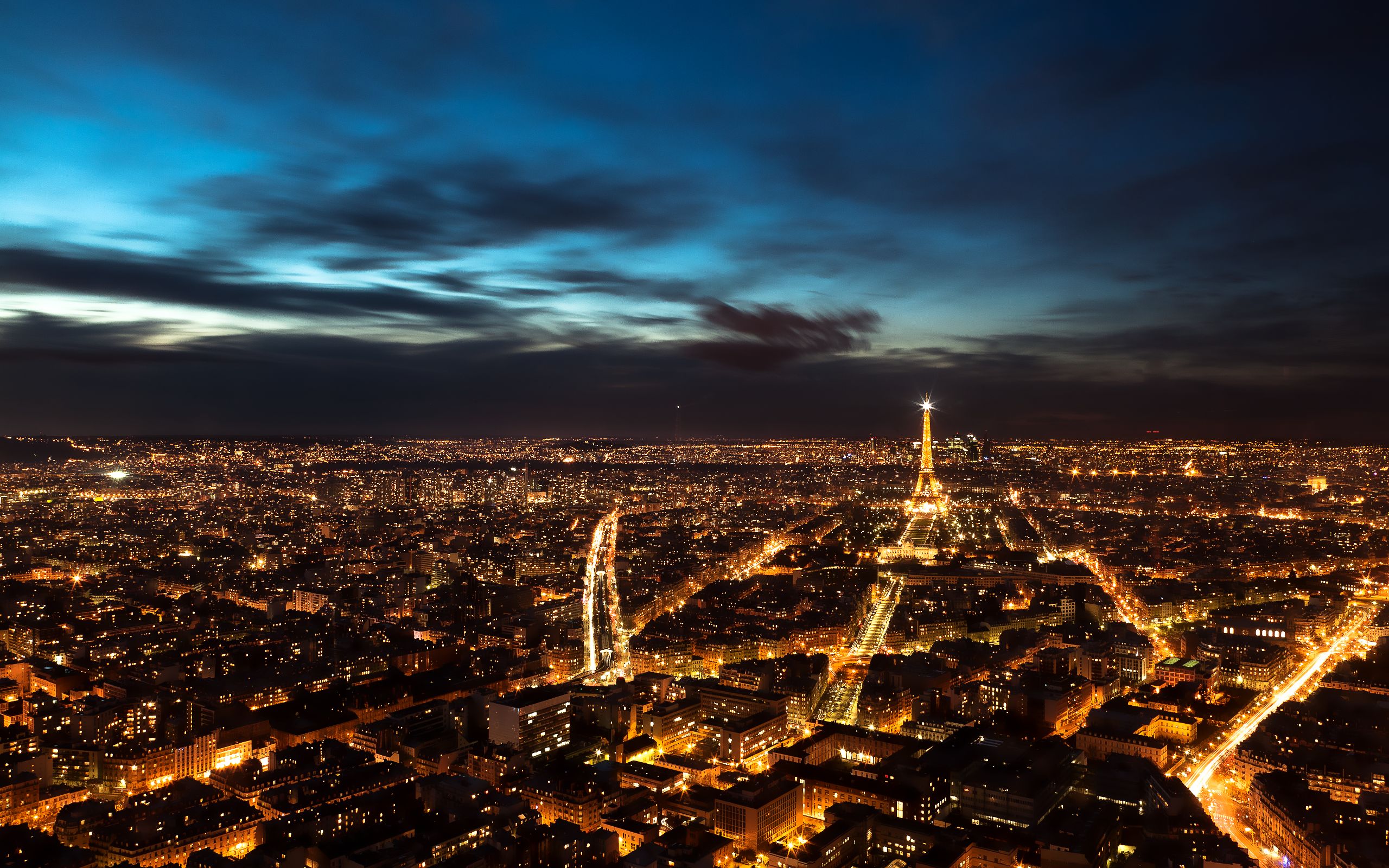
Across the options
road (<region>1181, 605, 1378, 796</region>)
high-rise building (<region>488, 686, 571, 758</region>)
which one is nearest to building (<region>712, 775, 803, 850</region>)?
high-rise building (<region>488, 686, 571, 758</region>)

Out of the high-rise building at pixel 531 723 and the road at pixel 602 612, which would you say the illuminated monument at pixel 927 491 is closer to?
the road at pixel 602 612

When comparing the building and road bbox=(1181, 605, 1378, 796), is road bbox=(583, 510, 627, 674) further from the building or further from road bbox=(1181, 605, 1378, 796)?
road bbox=(1181, 605, 1378, 796)

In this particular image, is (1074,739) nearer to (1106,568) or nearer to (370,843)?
(370,843)

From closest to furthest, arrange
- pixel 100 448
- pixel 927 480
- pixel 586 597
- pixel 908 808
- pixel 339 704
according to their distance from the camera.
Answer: pixel 908 808 < pixel 339 704 < pixel 586 597 < pixel 927 480 < pixel 100 448

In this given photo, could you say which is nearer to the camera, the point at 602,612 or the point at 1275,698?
the point at 1275,698

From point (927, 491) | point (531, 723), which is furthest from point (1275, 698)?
point (927, 491)

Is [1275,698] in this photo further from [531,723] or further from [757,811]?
[531,723]

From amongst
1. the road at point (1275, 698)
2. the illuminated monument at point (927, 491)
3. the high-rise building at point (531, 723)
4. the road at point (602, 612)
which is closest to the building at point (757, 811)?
the high-rise building at point (531, 723)

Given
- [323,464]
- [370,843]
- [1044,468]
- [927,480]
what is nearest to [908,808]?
[370,843]
